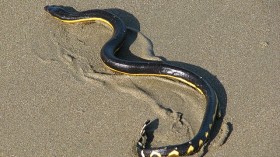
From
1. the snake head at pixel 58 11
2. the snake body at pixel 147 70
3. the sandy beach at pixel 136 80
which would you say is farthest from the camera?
the snake head at pixel 58 11

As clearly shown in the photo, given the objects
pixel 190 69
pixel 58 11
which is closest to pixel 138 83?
pixel 190 69

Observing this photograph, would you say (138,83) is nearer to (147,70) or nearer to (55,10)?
(147,70)

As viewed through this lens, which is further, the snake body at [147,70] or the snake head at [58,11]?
the snake head at [58,11]

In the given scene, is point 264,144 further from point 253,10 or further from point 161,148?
point 253,10

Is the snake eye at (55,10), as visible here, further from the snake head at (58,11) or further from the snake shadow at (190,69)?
the snake shadow at (190,69)

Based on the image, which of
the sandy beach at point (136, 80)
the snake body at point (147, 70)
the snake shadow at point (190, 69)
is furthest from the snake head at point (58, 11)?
the snake shadow at point (190, 69)

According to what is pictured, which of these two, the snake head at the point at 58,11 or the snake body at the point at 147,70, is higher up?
the snake body at the point at 147,70

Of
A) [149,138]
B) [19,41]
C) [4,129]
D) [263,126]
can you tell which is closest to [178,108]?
[149,138]
